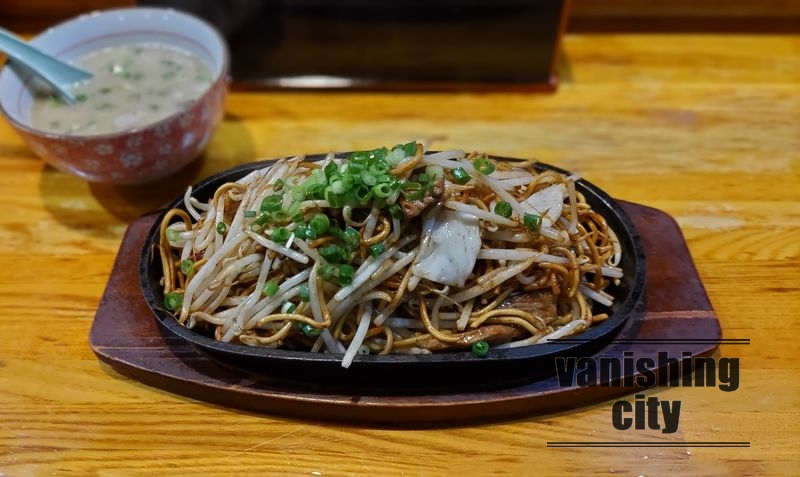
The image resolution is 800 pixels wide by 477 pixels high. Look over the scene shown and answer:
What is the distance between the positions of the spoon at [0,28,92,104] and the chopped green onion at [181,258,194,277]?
87 centimetres

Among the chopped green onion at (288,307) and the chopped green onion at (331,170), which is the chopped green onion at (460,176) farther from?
the chopped green onion at (288,307)

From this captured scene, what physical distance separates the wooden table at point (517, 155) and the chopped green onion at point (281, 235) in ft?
1.47

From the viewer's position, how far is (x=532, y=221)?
1.41 m

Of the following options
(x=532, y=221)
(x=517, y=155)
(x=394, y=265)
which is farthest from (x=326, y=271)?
(x=517, y=155)

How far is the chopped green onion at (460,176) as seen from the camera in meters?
1.47

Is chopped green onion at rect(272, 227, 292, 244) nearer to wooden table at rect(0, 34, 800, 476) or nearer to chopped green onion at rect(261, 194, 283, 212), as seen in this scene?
chopped green onion at rect(261, 194, 283, 212)

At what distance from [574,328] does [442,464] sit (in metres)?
0.45

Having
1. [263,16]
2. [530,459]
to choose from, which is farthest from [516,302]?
[263,16]

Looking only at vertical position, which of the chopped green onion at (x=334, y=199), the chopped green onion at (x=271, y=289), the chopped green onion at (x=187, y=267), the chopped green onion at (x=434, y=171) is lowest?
the chopped green onion at (x=187, y=267)

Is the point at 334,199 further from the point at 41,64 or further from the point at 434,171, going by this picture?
the point at 41,64

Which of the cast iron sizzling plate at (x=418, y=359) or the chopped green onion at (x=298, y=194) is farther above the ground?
the chopped green onion at (x=298, y=194)

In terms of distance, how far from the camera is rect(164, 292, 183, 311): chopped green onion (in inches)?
58.0

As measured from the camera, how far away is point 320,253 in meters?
1.38

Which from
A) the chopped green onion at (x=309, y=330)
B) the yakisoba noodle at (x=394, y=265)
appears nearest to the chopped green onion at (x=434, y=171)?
the yakisoba noodle at (x=394, y=265)
